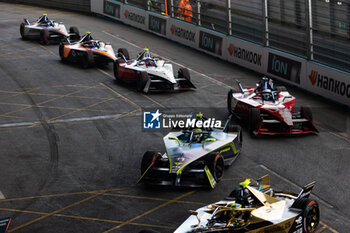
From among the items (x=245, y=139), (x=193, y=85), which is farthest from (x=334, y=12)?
(x=245, y=139)

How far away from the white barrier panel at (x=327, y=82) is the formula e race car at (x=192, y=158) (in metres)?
7.70

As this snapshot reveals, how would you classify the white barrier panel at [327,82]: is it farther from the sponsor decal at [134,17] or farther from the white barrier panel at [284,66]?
the sponsor decal at [134,17]

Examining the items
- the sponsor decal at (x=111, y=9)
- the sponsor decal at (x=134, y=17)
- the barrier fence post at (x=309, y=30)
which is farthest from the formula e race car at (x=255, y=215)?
the sponsor decal at (x=111, y=9)

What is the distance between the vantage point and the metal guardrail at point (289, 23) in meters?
24.2

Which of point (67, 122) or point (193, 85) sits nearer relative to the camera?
point (67, 122)

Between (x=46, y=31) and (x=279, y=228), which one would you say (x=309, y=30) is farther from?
(x=279, y=228)

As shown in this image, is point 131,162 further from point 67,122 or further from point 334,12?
point 334,12

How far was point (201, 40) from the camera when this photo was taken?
32.5 metres

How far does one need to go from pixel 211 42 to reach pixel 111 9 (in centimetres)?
1155

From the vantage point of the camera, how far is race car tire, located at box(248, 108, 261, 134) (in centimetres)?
1962

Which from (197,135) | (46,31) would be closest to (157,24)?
(46,31)

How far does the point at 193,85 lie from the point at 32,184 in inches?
423

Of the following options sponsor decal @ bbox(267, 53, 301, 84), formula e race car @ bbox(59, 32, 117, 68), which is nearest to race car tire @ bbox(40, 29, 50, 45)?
formula e race car @ bbox(59, 32, 117, 68)

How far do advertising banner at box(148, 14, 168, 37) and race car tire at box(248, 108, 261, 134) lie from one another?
55.9 ft
